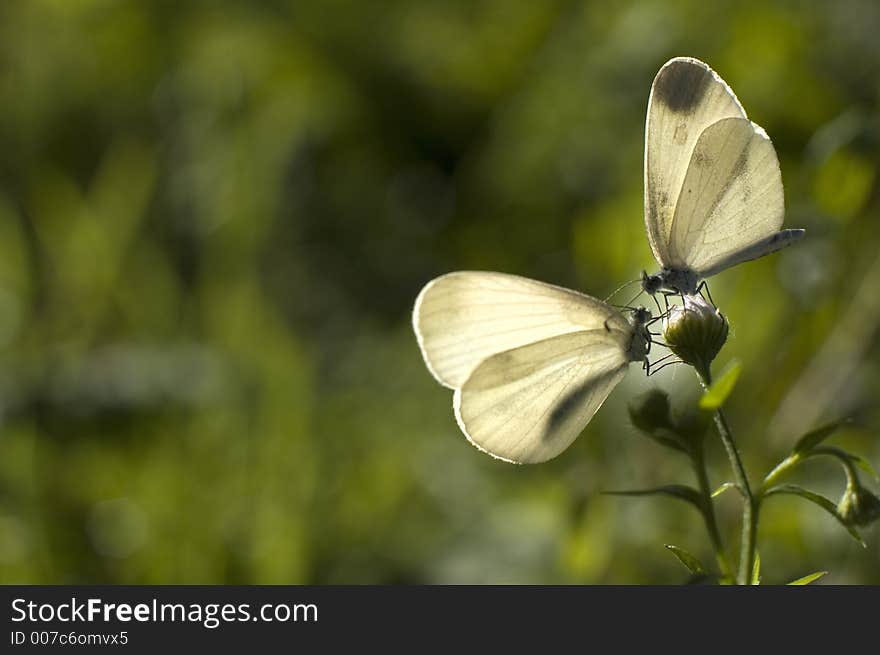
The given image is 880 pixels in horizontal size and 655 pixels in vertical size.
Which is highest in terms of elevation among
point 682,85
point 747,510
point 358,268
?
point 358,268

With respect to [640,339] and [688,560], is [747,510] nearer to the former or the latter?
[688,560]

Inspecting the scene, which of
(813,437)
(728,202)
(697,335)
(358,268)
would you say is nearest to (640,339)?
(697,335)

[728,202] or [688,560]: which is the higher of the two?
[728,202]

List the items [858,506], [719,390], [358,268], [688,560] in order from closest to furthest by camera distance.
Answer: [719,390] → [688,560] → [858,506] → [358,268]

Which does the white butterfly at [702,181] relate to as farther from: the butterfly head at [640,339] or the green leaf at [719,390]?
the green leaf at [719,390]

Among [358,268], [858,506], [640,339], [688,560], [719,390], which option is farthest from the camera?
[358,268]

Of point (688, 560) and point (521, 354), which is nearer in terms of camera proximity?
point (688, 560)

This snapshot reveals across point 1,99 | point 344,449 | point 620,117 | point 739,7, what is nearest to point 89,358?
point 344,449
